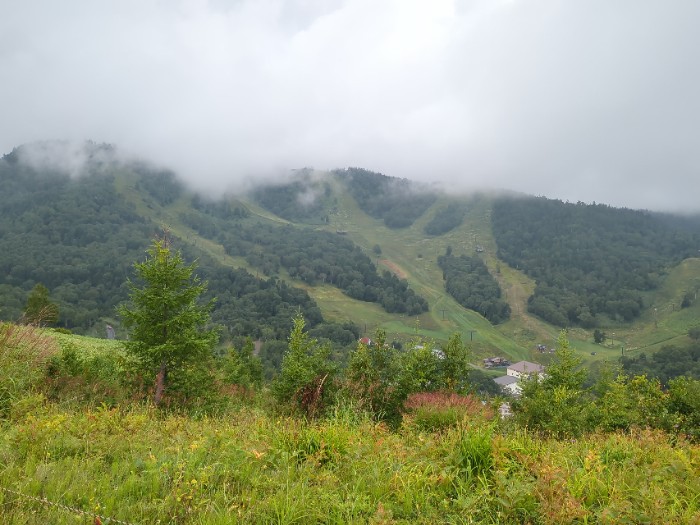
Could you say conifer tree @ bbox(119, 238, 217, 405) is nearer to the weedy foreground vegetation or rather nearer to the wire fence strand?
the weedy foreground vegetation

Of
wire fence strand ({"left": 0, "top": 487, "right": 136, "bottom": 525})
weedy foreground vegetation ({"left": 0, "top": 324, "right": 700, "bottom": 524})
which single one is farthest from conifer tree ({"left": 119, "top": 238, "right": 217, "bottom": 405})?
wire fence strand ({"left": 0, "top": 487, "right": 136, "bottom": 525})

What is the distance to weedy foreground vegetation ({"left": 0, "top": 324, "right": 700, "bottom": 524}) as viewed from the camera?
4270 millimetres

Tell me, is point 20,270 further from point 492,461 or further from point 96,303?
point 492,461

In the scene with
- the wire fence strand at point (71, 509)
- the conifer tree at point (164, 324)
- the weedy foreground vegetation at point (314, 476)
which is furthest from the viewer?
the conifer tree at point (164, 324)

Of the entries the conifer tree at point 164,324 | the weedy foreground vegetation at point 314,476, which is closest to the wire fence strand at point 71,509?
the weedy foreground vegetation at point 314,476

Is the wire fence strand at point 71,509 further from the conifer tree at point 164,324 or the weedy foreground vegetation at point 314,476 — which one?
the conifer tree at point 164,324

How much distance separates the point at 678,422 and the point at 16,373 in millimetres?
27689

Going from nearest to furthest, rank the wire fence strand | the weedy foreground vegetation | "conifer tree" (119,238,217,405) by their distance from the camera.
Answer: the wire fence strand, the weedy foreground vegetation, "conifer tree" (119,238,217,405)

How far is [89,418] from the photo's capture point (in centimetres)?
663

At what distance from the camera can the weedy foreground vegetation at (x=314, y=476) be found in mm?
4270

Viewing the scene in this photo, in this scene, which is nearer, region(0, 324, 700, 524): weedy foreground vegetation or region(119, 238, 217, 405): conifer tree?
region(0, 324, 700, 524): weedy foreground vegetation

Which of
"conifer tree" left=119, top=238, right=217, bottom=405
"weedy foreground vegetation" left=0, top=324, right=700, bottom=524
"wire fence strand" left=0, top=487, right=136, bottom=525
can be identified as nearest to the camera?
"wire fence strand" left=0, top=487, right=136, bottom=525

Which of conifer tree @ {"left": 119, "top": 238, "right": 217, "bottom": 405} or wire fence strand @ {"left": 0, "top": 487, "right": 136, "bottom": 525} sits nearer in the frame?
wire fence strand @ {"left": 0, "top": 487, "right": 136, "bottom": 525}

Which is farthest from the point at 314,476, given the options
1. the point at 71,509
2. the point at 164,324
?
the point at 164,324
